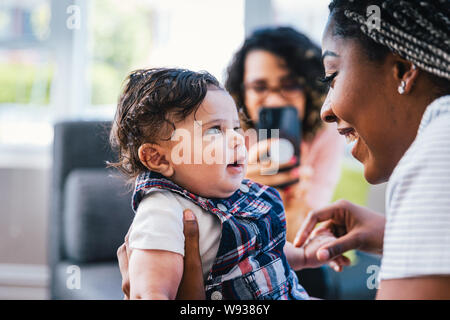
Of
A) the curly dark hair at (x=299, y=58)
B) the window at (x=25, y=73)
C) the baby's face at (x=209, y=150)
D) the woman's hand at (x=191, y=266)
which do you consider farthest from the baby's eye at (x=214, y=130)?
the window at (x=25, y=73)

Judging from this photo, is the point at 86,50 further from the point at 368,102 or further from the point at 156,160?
the point at 368,102

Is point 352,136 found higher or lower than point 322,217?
higher

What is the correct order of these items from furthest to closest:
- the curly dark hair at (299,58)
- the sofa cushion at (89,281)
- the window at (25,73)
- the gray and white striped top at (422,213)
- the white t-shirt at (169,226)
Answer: the window at (25,73), the curly dark hair at (299,58), the sofa cushion at (89,281), the white t-shirt at (169,226), the gray and white striped top at (422,213)

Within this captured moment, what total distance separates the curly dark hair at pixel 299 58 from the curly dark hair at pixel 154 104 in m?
0.33

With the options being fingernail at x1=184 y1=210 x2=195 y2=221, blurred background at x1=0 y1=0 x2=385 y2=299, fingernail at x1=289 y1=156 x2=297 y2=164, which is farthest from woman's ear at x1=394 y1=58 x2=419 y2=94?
fingernail at x1=289 y1=156 x2=297 y2=164

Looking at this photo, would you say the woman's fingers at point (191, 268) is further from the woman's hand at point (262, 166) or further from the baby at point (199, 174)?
the woman's hand at point (262, 166)

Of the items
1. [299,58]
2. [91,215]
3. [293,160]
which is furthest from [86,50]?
[293,160]

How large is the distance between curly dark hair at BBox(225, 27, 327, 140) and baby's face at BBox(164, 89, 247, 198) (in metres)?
0.33

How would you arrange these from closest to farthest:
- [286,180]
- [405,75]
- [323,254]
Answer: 1. [405,75]
2. [323,254]
3. [286,180]

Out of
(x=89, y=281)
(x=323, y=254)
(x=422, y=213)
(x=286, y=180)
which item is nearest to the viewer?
(x=422, y=213)

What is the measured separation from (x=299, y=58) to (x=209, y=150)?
752mm

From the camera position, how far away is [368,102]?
598 millimetres

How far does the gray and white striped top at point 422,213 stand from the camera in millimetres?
462
